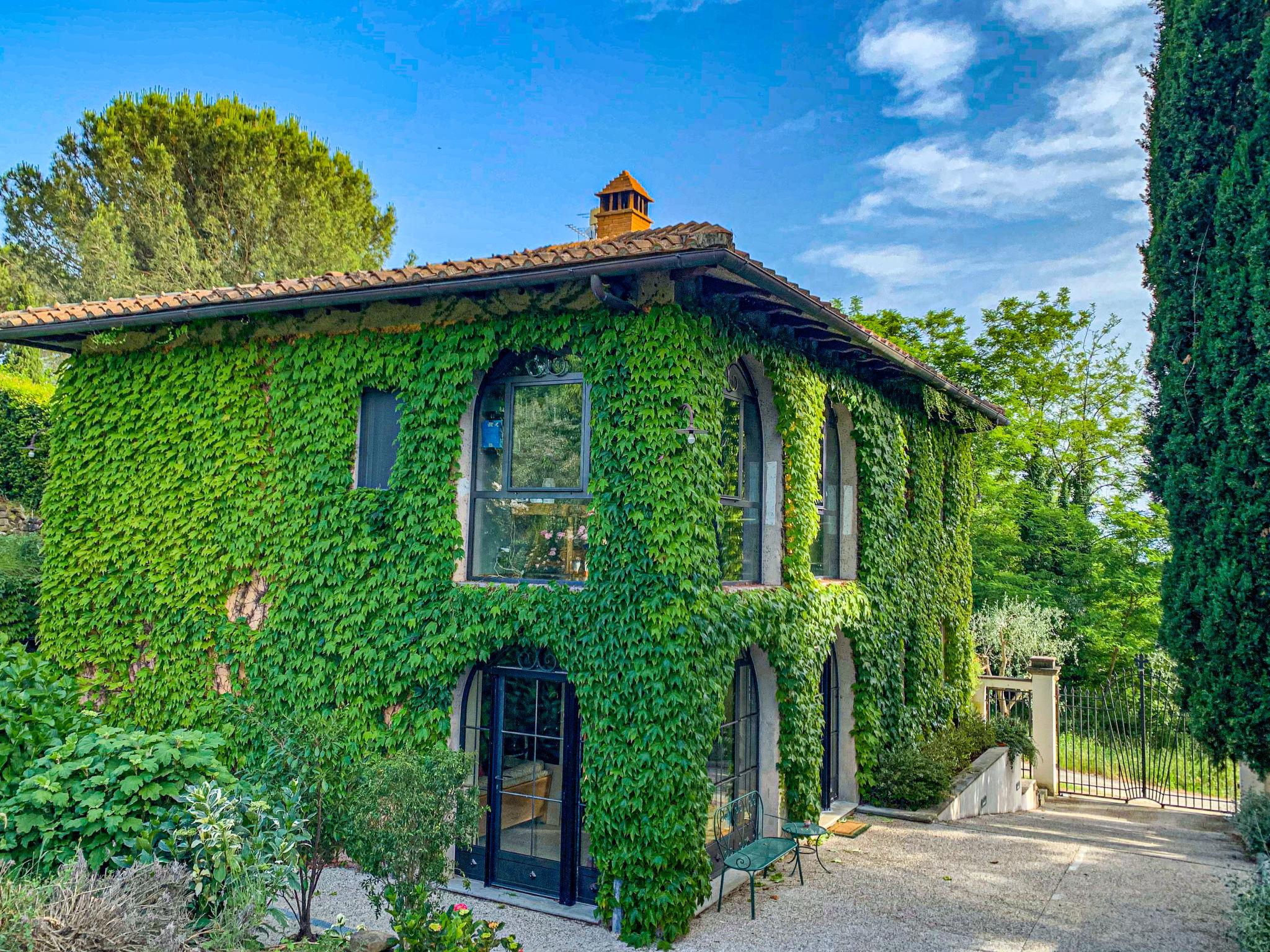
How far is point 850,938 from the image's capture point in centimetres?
710

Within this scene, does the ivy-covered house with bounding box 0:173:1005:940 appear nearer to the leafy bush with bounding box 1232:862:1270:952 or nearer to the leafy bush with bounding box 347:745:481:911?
the leafy bush with bounding box 347:745:481:911

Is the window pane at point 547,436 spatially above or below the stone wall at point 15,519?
above

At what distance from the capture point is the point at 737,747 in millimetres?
9062

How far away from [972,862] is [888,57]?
12.0 meters

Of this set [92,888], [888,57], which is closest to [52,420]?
[92,888]

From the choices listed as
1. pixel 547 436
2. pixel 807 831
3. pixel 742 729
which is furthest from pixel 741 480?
pixel 807 831

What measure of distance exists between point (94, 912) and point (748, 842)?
6518 millimetres

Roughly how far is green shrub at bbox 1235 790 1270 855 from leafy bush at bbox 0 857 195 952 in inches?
417

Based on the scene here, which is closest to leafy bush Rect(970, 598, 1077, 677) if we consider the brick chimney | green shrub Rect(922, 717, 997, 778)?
green shrub Rect(922, 717, 997, 778)

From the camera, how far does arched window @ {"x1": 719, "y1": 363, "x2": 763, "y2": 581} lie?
8.83m

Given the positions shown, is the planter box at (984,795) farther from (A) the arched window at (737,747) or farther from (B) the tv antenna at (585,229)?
(B) the tv antenna at (585,229)

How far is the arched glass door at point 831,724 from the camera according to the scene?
11438 mm

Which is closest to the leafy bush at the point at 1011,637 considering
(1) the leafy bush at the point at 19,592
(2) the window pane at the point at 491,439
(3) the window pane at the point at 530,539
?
(3) the window pane at the point at 530,539

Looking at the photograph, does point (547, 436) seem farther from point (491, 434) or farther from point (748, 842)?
point (748, 842)
